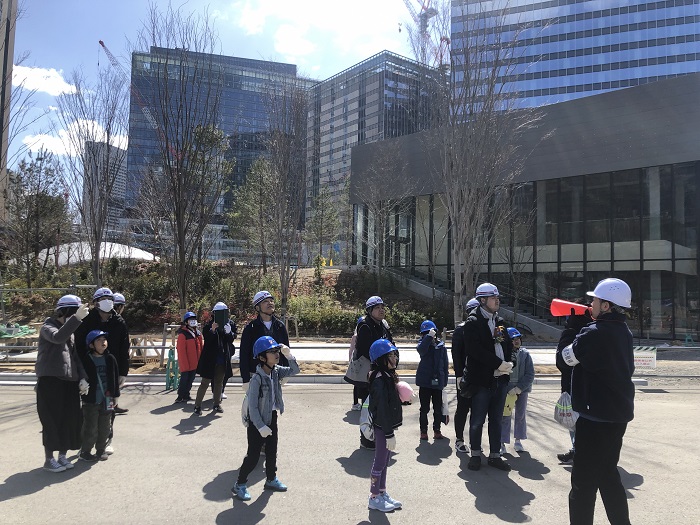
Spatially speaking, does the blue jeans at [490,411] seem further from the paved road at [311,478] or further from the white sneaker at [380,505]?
the white sneaker at [380,505]

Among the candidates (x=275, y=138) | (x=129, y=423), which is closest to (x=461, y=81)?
(x=275, y=138)

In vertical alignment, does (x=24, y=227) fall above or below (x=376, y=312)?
above

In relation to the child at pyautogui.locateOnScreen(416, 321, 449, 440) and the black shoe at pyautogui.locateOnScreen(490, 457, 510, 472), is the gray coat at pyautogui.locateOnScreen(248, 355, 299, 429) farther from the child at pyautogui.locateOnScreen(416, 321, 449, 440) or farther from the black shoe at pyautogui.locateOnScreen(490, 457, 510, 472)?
the black shoe at pyautogui.locateOnScreen(490, 457, 510, 472)

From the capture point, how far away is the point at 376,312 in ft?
20.1

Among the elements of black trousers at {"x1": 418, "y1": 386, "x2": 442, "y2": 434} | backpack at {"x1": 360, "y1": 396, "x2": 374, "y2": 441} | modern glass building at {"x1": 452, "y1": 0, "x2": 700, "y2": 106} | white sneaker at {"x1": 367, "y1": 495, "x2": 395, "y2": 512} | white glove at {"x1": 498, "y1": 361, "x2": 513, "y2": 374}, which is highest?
modern glass building at {"x1": 452, "y1": 0, "x2": 700, "y2": 106}

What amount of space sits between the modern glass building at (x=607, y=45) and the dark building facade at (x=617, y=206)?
47.4 m

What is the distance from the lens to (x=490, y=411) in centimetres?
528

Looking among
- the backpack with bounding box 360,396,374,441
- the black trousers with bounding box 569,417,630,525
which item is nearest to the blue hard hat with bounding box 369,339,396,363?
the backpack with bounding box 360,396,374,441

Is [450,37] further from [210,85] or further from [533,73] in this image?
[533,73]

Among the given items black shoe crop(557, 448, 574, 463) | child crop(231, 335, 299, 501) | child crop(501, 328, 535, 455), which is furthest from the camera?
→ child crop(501, 328, 535, 455)

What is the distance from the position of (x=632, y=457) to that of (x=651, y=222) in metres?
19.0

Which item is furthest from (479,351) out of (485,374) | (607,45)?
(607,45)

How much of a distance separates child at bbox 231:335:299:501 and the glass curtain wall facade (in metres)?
19.4

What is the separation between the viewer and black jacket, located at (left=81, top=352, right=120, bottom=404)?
5.32 m
